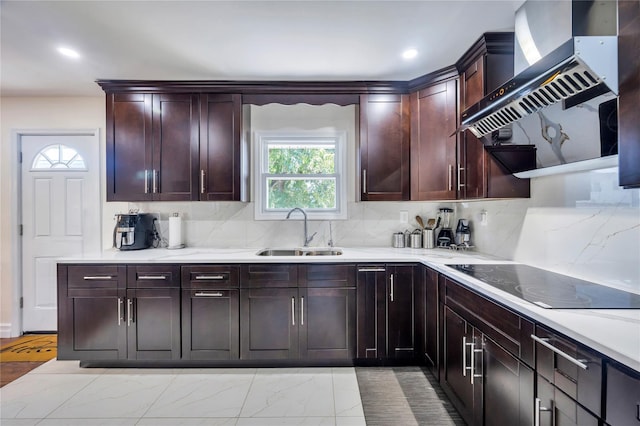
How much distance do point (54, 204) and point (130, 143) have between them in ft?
4.29

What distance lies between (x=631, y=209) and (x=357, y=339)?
191 cm

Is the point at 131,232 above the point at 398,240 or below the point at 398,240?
above

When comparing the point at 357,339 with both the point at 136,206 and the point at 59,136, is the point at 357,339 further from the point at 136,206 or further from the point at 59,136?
the point at 59,136

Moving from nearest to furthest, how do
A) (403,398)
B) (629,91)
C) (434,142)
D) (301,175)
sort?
(629,91)
(403,398)
(434,142)
(301,175)

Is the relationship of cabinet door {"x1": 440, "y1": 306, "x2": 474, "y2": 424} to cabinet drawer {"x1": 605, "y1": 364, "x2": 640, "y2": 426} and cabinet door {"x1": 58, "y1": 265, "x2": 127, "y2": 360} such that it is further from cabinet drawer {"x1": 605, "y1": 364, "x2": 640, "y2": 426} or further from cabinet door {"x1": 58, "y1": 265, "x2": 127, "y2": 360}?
cabinet door {"x1": 58, "y1": 265, "x2": 127, "y2": 360}

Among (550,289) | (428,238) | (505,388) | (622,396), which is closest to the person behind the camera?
(622,396)

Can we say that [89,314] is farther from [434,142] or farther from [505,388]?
[434,142]

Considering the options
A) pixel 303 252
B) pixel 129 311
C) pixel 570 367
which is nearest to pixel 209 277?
pixel 129 311

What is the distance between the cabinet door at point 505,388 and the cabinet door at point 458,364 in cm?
17

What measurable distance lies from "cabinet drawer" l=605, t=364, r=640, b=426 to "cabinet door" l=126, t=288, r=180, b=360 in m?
2.56

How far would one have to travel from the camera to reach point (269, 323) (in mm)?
2539

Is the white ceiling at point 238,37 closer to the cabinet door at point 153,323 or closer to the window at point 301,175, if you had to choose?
the window at point 301,175

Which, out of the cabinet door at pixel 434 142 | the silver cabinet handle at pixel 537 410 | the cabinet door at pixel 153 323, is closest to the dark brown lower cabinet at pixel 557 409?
the silver cabinet handle at pixel 537 410

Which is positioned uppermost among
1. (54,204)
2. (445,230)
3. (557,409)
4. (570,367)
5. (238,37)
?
(238,37)
